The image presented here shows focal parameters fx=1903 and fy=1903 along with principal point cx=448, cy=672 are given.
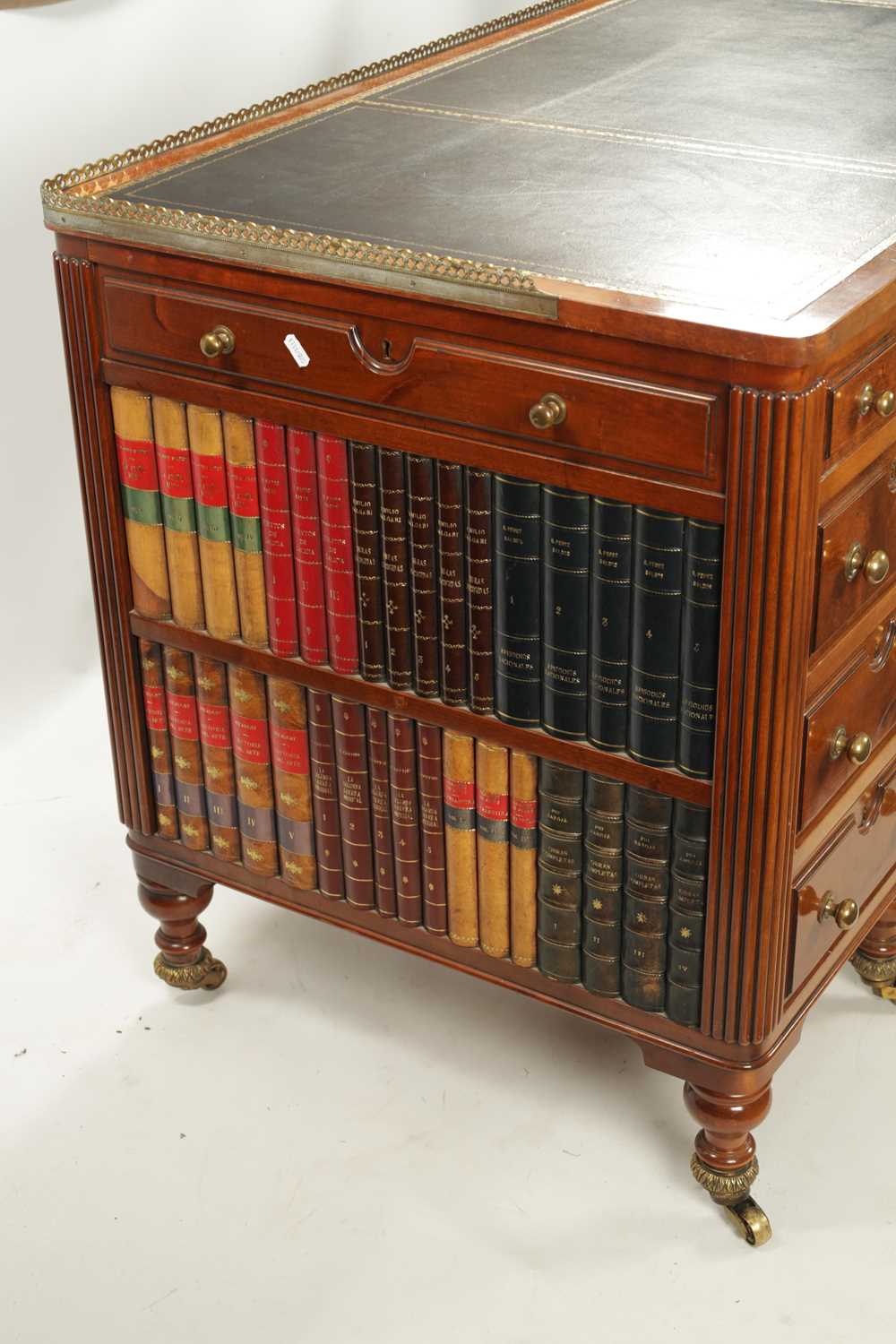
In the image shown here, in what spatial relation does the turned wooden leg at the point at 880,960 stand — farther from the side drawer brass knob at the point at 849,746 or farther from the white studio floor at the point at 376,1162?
the side drawer brass knob at the point at 849,746

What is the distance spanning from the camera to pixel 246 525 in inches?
80.8

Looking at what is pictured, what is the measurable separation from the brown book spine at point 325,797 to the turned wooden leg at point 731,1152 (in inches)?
→ 18.8

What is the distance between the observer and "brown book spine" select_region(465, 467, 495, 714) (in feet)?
6.14

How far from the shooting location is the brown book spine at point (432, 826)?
207 centimetres

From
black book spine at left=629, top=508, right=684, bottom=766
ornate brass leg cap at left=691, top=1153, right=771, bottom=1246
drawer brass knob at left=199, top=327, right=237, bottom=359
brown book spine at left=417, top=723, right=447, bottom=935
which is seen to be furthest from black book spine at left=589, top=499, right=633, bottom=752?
ornate brass leg cap at left=691, top=1153, right=771, bottom=1246

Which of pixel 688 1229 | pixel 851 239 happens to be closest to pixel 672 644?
pixel 851 239

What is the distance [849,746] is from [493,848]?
397mm

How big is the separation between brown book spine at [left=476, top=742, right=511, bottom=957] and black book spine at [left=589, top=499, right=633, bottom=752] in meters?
0.14

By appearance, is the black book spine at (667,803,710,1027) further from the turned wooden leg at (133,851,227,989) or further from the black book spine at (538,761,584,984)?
the turned wooden leg at (133,851,227,989)

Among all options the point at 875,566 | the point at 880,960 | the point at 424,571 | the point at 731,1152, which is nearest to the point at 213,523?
the point at 424,571

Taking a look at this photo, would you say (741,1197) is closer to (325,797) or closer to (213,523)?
(325,797)

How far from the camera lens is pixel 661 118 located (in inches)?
87.0

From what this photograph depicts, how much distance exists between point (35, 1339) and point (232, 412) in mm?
987

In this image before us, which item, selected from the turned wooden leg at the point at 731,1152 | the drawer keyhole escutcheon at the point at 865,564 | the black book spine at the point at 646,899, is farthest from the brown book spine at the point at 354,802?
the drawer keyhole escutcheon at the point at 865,564
